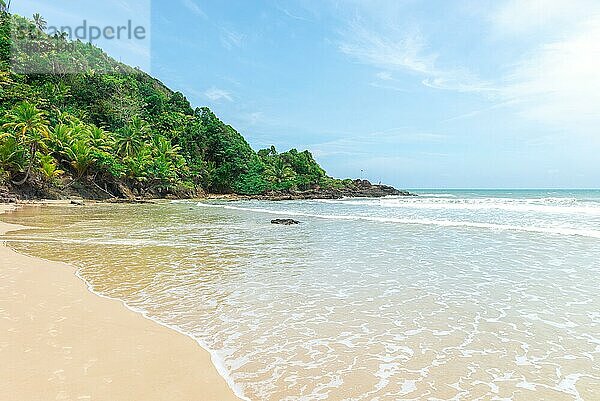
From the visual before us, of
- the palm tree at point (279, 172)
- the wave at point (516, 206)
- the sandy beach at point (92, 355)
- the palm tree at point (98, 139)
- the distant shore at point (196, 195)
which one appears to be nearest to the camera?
the sandy beach at point (92, 355)

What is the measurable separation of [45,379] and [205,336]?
1.69 meters

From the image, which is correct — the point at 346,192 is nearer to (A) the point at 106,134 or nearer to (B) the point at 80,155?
(A) the point at 106,134

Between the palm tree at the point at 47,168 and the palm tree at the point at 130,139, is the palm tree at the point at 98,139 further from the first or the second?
the palm tree at the point at 47,168

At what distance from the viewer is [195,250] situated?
1171cm

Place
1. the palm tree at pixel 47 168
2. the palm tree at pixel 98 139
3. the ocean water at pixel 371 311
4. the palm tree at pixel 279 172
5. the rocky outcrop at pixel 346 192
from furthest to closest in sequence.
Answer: the palm tree at pixel 279 172
the rocky outcrop at pixel 346 192
the palm tree at pixel 98 139
the palm tree at pixel 47 168
the ocean water at pixel 371 311

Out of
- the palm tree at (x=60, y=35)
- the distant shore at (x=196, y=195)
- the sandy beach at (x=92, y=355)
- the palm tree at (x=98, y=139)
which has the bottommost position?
the sandy beach at (x=92, y=355)

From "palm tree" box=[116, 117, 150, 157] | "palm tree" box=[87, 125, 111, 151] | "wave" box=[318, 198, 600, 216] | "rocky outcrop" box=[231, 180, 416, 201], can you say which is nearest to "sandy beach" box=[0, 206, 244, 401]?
"wave" box=[318, 198, 600, 216]

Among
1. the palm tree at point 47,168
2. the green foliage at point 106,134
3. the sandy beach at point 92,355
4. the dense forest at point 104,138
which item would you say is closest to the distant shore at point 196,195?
the dense forest at point 104,138

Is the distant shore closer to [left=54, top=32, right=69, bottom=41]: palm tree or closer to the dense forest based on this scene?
the dense forest

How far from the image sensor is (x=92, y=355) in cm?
401

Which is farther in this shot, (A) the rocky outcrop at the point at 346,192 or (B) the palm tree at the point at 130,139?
(A) the rocky outcrop at the point at 346,192

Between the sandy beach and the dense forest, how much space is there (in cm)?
3726

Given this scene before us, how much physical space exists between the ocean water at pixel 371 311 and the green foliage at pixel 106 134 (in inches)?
1257

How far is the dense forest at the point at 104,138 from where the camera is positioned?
3981 cm
